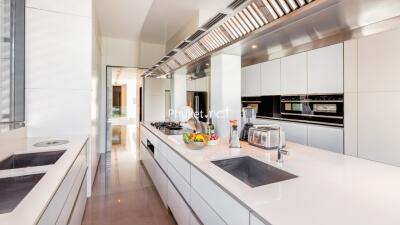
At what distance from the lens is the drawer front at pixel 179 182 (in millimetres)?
1635

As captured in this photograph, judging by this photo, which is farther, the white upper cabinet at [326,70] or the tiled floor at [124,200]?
the white upper cabinet at [326,70]

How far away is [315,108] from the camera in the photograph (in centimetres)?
285

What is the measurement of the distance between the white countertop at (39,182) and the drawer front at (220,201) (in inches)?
30.2

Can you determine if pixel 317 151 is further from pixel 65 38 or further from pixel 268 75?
pixel 65 38

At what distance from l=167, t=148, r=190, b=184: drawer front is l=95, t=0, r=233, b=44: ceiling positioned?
2368mm

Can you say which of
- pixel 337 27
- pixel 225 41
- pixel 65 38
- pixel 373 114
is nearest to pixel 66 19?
pixel 65 38

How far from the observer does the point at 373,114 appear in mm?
2287

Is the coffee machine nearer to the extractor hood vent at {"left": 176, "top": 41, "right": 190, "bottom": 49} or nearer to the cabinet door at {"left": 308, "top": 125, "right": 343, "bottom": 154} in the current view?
the extractor hood vent at {"left": 176, "top": 41, "right": 190, "bottom": 49}

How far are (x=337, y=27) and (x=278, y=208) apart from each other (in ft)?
4.59

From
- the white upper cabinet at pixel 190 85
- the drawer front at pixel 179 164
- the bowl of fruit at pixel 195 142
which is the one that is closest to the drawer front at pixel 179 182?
the drawer front at pixel 179 164

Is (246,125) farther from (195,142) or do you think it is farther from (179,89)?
(179,89)

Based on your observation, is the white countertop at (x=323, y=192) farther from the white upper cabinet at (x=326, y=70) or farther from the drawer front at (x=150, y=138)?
the white upper cabinet at (x=326, y=70)

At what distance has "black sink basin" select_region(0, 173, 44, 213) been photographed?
4.14 feet

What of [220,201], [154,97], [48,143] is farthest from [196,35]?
[154,97]
